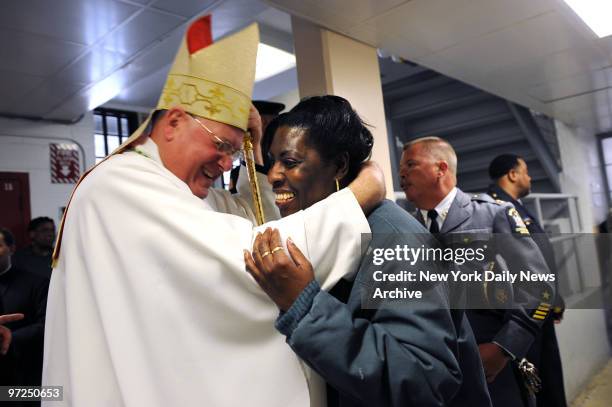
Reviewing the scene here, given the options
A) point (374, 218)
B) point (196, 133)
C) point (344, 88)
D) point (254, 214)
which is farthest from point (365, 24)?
point (374, 218)

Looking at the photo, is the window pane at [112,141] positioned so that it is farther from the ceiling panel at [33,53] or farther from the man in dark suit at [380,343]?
the man in dark suit at [380,343]

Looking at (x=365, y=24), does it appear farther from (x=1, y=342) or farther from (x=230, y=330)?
(x=1, y=342)

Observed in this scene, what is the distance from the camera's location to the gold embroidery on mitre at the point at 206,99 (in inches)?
53.1

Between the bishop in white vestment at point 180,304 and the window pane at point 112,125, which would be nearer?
the bishop in white vestment at point 180,304

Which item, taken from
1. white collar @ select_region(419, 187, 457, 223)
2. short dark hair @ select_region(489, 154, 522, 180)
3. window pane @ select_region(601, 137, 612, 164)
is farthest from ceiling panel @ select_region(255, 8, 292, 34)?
window pane @ select_region(601, 137, 612, 164)

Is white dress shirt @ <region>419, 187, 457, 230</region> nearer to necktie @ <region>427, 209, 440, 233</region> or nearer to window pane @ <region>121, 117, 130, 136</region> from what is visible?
necktie @ <region>427, 209, 440, 233</region>

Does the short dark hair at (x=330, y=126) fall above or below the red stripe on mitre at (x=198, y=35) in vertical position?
below

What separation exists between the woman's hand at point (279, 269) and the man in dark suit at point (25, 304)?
2.38m

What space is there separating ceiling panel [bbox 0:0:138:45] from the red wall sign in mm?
2429

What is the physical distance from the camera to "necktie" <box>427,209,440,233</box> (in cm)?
221

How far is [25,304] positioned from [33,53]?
194 centimetres

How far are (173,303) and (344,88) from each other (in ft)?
7.01

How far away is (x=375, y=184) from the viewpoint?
3.68 feet

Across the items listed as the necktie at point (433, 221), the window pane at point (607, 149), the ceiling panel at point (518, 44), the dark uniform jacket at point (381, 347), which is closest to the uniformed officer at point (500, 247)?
the necktie at point (433, 221)
